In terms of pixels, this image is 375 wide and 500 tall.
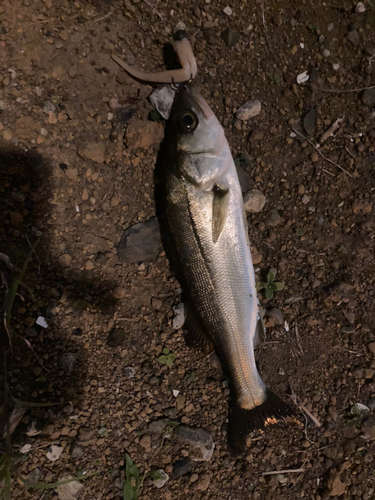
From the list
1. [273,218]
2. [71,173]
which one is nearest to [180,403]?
[273,218]

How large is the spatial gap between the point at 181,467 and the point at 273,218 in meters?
2.28

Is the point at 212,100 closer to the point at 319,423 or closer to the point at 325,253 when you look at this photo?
the point at 325,253

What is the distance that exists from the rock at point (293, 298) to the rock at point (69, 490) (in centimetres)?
230

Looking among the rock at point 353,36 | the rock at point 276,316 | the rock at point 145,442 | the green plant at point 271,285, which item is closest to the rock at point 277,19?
the rock at point 353,36

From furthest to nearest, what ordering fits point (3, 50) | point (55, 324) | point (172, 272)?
point (172, 272) < point (55, 324) < point (3, 50)

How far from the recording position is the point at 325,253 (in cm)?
261

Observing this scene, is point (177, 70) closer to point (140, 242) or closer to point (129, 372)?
point (140, 242)

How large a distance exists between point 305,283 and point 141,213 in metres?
1.59

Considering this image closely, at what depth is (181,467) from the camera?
2455 mm

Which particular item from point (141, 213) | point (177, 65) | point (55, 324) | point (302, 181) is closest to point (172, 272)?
point (141, 213)

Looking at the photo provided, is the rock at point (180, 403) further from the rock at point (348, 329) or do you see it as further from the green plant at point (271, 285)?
the rock at point (348, 329)

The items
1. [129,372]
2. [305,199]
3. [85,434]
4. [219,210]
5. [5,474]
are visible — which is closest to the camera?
[5,474]

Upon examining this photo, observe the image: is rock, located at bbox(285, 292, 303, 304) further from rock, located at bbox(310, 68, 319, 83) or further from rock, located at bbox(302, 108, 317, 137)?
rock, located at bbox(310, 68, 319, 83)

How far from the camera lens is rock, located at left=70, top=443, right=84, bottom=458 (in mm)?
2357
